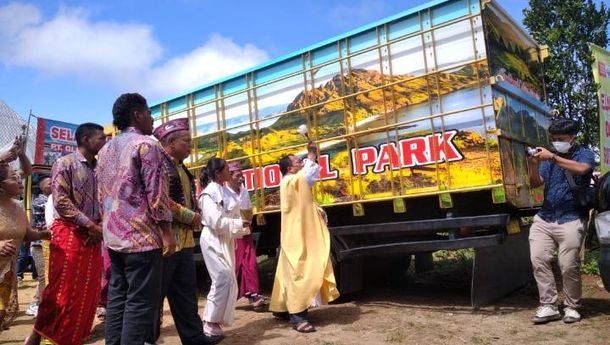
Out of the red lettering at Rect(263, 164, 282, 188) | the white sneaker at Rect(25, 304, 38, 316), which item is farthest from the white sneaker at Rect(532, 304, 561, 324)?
the white sneaker at Rect(25, 304, 38, 316)

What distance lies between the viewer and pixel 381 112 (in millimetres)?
4625

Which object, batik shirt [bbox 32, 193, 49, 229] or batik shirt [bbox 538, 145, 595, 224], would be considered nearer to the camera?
batik shirt [bbox 538, 145, 595, 224]

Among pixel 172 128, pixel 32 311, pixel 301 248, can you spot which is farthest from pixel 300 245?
pixel 32 311

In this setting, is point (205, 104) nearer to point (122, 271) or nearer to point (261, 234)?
point (261, 234)

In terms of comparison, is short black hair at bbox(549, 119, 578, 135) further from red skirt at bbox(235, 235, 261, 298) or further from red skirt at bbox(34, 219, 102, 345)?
red skirt at bbox(34, 219, 102, 345)

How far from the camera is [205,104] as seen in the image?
6082mm

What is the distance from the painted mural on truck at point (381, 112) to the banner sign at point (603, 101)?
2105mm

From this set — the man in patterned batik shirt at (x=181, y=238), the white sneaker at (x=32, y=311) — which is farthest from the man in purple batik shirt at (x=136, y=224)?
the white sneaker at (x=32, y=311)

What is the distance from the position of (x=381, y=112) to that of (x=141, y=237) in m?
2.70

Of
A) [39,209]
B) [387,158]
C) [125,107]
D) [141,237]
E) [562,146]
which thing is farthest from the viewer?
[39,209]

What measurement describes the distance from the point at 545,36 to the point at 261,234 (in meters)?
6.10

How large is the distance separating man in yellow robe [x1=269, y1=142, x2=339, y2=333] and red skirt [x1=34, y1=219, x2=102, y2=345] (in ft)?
4.94

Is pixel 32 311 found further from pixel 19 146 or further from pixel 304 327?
pixel 304 327

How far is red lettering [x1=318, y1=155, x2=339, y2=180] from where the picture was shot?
493cm
